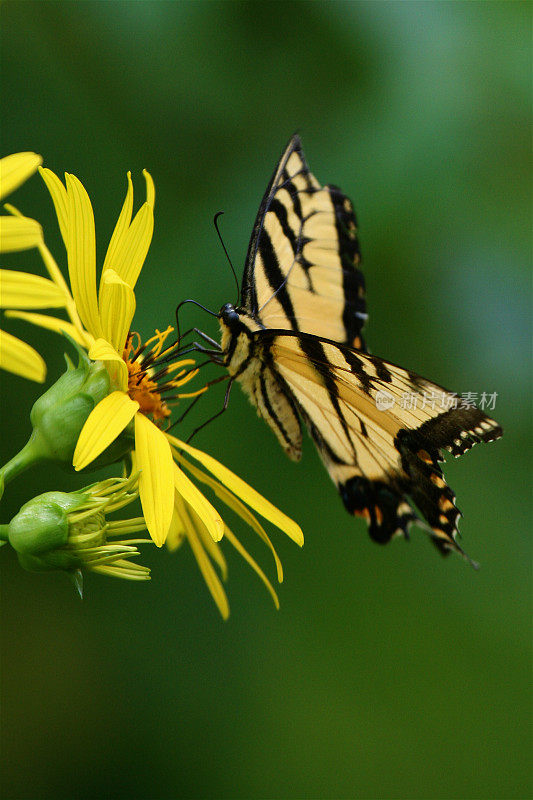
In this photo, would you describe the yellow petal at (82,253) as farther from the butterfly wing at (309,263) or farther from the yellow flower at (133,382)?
the butterfly wing at (309,263)

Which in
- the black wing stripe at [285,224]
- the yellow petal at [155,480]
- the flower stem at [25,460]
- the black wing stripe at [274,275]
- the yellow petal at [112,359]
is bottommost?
the yellow petal at [155,480]

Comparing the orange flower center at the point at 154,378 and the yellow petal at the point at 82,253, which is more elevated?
the yellow petal at the point at 82,253

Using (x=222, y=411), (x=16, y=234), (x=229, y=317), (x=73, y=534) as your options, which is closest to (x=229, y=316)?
(x=229, y=317)

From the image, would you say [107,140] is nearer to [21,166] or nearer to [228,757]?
[21,166]

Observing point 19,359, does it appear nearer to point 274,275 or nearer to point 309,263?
point 274,275

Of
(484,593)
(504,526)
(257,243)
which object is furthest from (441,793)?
(257,243)

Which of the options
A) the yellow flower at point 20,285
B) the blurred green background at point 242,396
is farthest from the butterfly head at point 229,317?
the yellow flower at point 20,285

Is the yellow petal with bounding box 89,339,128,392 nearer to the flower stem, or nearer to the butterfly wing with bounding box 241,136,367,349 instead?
the flower stem

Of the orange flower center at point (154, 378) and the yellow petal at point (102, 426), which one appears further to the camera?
the orange flower center at point (154, 378)
